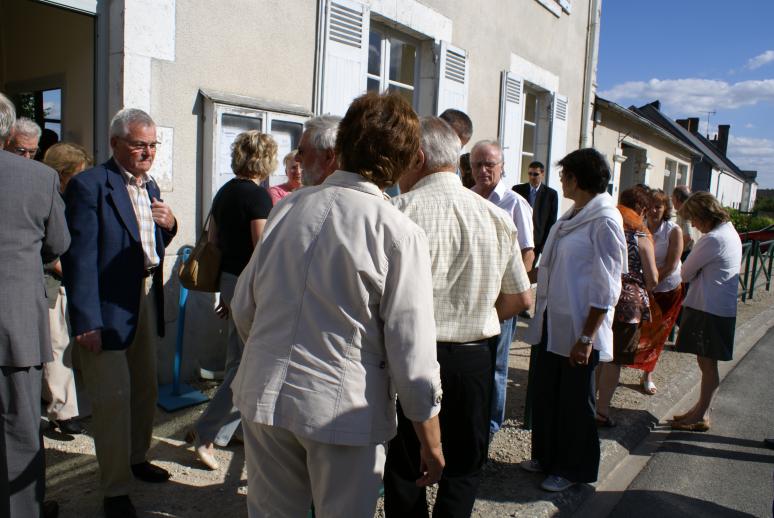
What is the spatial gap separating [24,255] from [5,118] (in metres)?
0.51

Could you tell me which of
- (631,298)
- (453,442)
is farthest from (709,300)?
(453,442)

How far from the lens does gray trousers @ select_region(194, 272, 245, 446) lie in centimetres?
320

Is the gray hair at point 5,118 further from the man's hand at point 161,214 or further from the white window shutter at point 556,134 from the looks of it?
the white window shutter at point 556,134

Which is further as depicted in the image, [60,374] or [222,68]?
[222,68]

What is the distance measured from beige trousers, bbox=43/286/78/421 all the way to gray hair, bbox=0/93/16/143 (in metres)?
1.56

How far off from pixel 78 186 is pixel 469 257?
1.70 m

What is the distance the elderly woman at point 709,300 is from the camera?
4.38 m

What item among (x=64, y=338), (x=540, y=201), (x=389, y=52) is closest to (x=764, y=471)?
(x=540, y=201)

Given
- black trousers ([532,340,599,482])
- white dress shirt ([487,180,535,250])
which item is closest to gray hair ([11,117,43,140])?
white dress shirt ([487,180,535,250])

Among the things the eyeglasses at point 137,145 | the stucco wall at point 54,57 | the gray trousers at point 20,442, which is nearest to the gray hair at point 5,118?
the eyeglasses at point 137,145

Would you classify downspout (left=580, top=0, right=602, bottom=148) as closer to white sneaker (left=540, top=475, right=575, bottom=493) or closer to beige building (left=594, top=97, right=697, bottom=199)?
beige building (left=594, top=97, right=697, bottom=199)

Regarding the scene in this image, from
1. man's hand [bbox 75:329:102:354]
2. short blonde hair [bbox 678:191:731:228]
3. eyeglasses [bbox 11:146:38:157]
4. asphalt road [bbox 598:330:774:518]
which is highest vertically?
eyeglasses [bbox 11:146:38:157]

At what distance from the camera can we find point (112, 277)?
2.70 metres

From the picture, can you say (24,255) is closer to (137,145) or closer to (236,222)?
(137,145)
